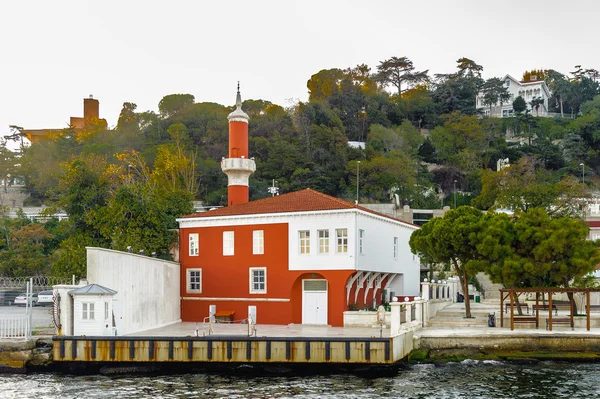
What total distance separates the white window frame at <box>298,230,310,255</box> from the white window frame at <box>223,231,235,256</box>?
12.9ft

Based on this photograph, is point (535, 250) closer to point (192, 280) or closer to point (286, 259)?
point (286, 259)

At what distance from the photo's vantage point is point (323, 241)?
113 ft

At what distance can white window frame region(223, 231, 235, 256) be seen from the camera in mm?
36938

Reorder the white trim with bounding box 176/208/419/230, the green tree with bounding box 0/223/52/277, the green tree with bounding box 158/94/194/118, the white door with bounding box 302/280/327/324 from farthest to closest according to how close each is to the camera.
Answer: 1. the green tree with bounding box 158/94/194/118
2. the green tree with bounding box 0/223/52/277
3. the white door with bounding box 302/280/327/324
4. the white trim with bounding box 176/208/419/230

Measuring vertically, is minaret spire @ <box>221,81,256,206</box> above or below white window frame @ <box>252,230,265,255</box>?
above

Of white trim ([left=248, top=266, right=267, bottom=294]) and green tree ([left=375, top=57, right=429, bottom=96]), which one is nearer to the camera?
white trim ([left=248, top=266, right=267, bottom=294])

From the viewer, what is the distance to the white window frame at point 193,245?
125 ft

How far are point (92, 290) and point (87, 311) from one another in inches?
36.8

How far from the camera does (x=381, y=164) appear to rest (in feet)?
260

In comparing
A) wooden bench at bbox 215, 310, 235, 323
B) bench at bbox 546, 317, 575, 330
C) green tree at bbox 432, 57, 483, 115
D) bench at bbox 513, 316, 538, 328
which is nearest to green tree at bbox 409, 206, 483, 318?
bench at bbox 513, 316, 538, 328

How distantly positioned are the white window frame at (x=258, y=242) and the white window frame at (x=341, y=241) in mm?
4069

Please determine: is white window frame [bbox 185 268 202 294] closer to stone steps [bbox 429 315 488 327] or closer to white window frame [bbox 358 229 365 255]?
white window frame [bbox 358 229 365 255]

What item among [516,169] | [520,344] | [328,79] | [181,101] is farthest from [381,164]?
[520,344]

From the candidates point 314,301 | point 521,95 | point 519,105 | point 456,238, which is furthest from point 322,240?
point 521,95
